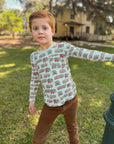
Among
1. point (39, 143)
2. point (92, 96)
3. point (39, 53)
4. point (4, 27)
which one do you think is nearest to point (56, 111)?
point (39, 143)

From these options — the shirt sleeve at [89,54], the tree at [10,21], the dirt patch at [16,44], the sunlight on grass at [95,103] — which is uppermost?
the tree at [10,21]

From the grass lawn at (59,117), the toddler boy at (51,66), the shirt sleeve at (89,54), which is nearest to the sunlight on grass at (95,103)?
the grass lawn at (59,117)

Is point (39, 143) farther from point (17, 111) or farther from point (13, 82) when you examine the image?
point (13, 82)

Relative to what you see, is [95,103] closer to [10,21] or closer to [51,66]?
[51,66]

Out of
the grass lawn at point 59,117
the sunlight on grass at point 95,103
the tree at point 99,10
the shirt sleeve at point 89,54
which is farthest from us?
the tree at point 99,10

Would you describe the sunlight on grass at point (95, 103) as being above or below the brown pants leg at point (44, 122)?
below

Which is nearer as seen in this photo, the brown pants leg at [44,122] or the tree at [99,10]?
the brown pants leg at [44,122]

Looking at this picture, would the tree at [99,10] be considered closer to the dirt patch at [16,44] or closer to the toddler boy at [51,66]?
the dirt patch at [16,44]

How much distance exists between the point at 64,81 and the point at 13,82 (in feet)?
Answer: 11.0

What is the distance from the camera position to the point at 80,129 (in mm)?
2373

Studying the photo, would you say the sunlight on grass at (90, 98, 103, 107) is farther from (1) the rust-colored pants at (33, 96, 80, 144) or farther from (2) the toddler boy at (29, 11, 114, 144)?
(2) the toddler boy at (29, 11, 114, 144)

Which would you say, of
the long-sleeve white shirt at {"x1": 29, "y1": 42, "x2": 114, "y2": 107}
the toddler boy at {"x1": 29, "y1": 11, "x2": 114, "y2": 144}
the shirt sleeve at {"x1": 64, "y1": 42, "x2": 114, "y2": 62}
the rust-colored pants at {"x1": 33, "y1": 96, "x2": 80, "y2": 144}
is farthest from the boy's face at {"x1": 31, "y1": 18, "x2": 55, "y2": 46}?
the rust-colored pants at {"x1": 33, "y1": 96, "x2": 80, "y2": 144}

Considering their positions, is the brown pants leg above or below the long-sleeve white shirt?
below

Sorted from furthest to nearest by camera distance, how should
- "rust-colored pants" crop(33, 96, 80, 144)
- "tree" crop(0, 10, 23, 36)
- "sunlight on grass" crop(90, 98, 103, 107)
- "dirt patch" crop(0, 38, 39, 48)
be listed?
"tree" crop(0, 10, 23, 36) < "dirt patch" crop(0, 38, 39, 48) < "sunlight on grass" crop(90, 98, 103, 107) < "rust-colored pants" crop(33, 96, 80, 144)
